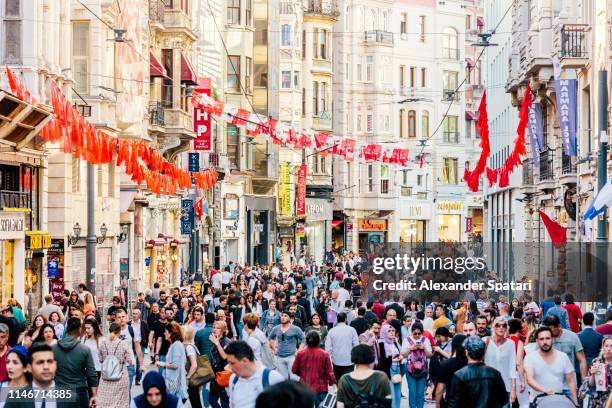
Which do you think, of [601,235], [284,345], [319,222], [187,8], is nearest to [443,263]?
[601,235]

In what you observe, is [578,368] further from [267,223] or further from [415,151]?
[415,151]

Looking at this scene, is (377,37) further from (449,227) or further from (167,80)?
(167,80)

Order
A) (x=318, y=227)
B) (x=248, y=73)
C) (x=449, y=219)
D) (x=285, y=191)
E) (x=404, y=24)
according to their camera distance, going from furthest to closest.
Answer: (x=449, y=219) < (x=404, y=24) < (x=318, y=227) < (x=285, y=191) < (x=248, y=73)

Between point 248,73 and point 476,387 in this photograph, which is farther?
point 248,73

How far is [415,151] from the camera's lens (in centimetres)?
9406

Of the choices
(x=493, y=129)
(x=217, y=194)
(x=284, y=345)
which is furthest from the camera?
(x=493, y=129)

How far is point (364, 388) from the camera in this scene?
11.7 metres

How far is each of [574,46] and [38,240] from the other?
13.7 metres

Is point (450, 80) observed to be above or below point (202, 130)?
above

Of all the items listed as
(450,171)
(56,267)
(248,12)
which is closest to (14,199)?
(56,267)

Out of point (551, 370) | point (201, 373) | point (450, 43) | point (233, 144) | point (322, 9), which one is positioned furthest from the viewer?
point (450, 43)

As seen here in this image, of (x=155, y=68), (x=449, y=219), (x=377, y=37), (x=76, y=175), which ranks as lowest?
(x=449, y=219)

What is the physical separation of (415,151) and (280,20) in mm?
21828

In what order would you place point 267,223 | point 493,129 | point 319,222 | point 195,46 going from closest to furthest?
point 195,46
point 493,129
point 267,223
point 319,222
